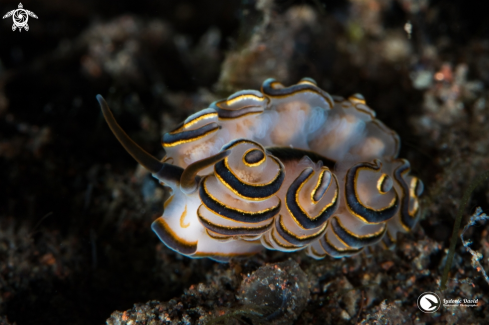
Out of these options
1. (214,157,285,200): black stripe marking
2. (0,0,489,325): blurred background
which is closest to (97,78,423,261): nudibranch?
(214,157,285,200): black stripe marking

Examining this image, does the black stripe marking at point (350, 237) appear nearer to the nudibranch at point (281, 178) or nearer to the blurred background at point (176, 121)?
the nudibranch at point (281, 178)

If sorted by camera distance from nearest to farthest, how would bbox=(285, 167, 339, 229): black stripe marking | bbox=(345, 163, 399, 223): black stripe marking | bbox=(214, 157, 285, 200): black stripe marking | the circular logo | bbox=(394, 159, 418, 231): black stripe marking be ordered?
bbox=(214, 157, 285, 200): black stripe marking < bbox=(285, 167, 339, 229): black stripe marking < bbox=(345, 163, 399, 223): black stripe marking < the circular logo < bbox=(394, 159, 418, 231): black stripe marking

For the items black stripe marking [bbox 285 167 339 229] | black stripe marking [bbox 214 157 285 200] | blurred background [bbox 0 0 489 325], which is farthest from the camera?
blurred background [bbox 0 0 489 325]

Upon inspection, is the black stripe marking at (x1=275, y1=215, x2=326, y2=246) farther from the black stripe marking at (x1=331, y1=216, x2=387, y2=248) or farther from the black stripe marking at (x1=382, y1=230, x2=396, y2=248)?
the black stripe marking at (x1=382, y1=230, x2=396, y2=248)

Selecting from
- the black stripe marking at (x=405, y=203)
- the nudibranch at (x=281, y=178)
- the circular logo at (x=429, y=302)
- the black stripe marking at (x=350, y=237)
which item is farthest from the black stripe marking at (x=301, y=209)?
the circular logo at (x=429, y=302)

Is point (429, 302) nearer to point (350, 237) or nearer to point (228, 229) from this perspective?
point (350, 237)

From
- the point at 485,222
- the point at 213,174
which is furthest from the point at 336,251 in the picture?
the point at 485,222

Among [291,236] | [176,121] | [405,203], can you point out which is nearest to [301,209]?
[291,236]
